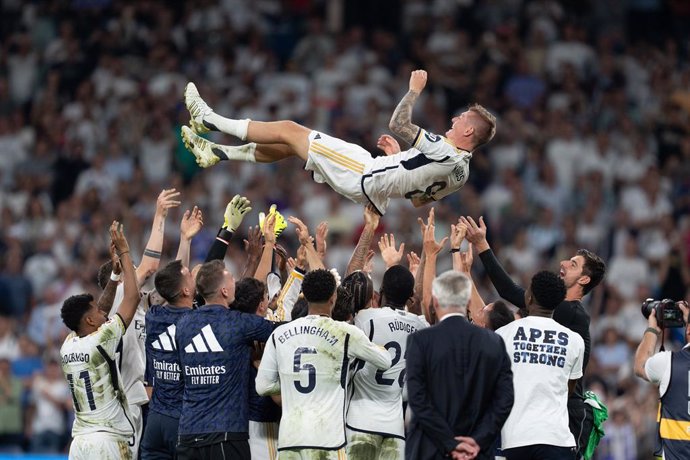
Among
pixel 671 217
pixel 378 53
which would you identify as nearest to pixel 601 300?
pixel 671 217

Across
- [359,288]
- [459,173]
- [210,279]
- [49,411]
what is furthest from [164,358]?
[49,411]

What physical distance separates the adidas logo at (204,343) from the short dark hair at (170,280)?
21.6 inches

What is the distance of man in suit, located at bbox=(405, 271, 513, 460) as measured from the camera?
8.73 metres

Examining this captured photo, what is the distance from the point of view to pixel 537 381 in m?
9.50

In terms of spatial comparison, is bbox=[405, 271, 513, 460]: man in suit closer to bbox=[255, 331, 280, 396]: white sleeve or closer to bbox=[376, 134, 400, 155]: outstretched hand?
bbox=[255, 331, 280, 396]: white sleeve

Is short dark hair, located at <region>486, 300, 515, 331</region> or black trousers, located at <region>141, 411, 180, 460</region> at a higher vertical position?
short dark hair, located at <region>486, 300, 515, 331</region>

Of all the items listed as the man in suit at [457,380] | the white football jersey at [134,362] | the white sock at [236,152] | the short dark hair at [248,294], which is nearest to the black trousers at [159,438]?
the white football jersey at [134,362]

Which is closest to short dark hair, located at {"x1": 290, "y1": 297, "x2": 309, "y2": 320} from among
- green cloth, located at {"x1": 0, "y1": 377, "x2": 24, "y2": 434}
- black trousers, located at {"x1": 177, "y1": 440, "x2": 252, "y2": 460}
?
black trousers, located at {"x1": 177, "y1": 440, "x2": 252, "y2": 460}

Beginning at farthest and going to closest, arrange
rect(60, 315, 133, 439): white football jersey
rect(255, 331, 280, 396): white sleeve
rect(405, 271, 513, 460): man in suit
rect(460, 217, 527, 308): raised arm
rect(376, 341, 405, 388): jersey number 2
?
1. rect(460, 217, 527, 308): raised arm
2. rect(60, 315, 133, 439): white football jersey
3. rect(376, 341, 405, 388): jersey number 2
4. rect(255, 331, 280, 396): white sleeve
5. rect(405, 271, 513, 460): man in suit

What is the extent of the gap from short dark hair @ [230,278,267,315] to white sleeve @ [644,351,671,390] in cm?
311

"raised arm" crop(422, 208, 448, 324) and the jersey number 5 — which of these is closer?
the jersey number 5

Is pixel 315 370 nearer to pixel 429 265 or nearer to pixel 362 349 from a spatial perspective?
pixel 362 349

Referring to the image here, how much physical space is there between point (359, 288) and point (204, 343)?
4.31ft

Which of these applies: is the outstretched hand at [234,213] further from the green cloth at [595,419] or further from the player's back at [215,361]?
the green cloth at [595,419]
